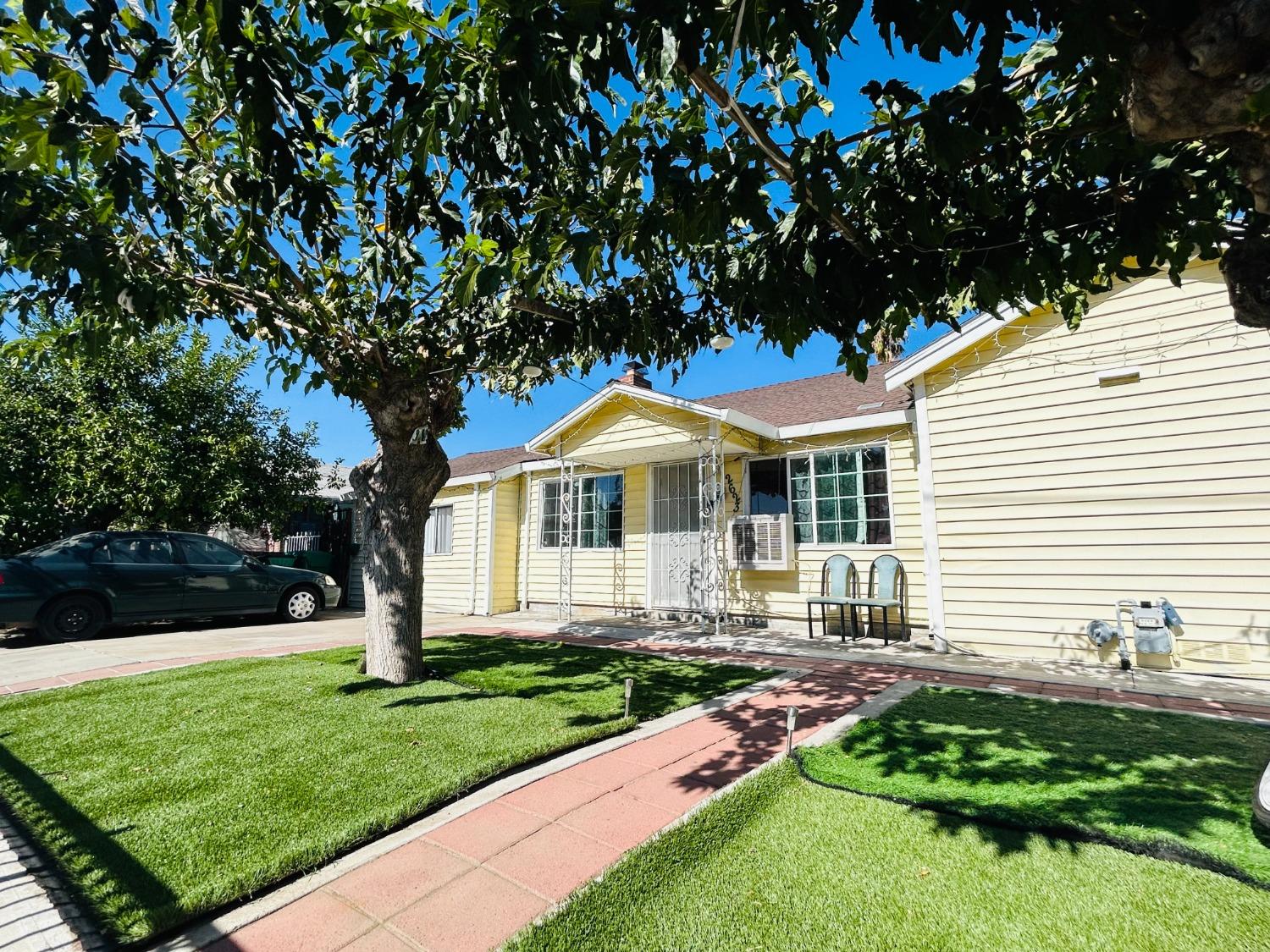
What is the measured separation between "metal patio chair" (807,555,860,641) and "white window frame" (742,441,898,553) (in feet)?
0.78

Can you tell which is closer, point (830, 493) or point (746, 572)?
point (830, 493)

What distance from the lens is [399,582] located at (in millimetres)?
5352

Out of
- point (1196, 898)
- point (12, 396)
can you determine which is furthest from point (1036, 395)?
point (12, 396)

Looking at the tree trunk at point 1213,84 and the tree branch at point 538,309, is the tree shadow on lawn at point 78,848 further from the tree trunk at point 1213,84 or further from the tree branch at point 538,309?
the tree trunk at point 1213,84

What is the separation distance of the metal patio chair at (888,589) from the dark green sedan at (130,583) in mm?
10060

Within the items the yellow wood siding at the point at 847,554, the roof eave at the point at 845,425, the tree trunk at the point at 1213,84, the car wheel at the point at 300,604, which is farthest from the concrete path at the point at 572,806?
the car wheel at the point at 300,604

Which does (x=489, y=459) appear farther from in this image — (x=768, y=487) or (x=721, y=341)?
(x=721, y=341)

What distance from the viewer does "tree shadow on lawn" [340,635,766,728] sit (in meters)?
4.77

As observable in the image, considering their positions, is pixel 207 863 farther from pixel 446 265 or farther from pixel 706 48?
pixel 446 265

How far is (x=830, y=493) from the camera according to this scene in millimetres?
8586

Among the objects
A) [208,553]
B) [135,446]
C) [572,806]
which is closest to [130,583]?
[208,553]

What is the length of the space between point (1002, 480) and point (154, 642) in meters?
11.7

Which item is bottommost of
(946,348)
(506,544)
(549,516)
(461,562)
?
(461,562)

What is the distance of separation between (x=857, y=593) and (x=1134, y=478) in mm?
3400
